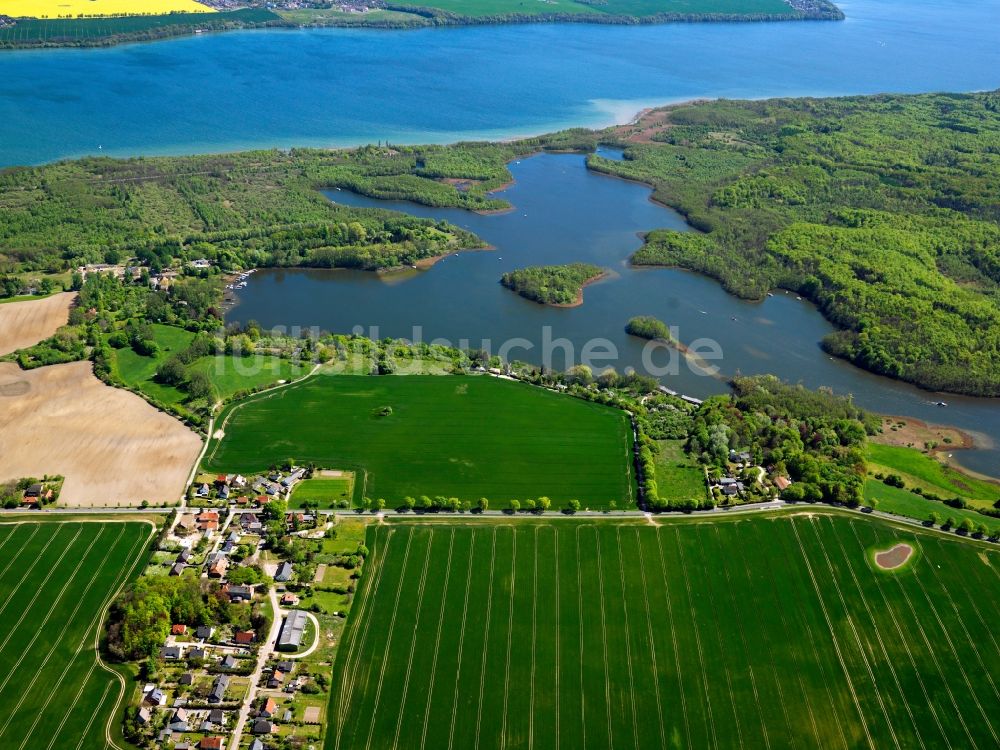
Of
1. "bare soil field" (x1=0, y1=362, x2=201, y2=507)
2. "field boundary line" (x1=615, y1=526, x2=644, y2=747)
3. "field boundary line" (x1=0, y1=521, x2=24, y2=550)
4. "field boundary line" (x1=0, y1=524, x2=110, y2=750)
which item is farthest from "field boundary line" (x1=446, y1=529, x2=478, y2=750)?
"field boundary line" (x1=0, y1=521, x2=24, y2=550)

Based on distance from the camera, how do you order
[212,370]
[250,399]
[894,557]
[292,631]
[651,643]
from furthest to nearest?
[212,370]
[250,399]
[894,557]
[651,643]
[292,631]

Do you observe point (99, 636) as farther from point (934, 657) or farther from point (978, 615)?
point (978, 615)

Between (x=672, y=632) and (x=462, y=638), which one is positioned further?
(x=672, y=632)

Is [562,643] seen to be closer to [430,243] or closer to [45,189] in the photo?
[430,243]

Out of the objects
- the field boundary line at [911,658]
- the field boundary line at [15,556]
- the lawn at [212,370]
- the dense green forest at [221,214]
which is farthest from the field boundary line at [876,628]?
the dense green forest at [221,214]

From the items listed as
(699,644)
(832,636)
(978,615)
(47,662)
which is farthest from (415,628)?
(978,615)

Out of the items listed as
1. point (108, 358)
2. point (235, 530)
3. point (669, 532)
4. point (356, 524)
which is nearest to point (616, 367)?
point (669, 532)
